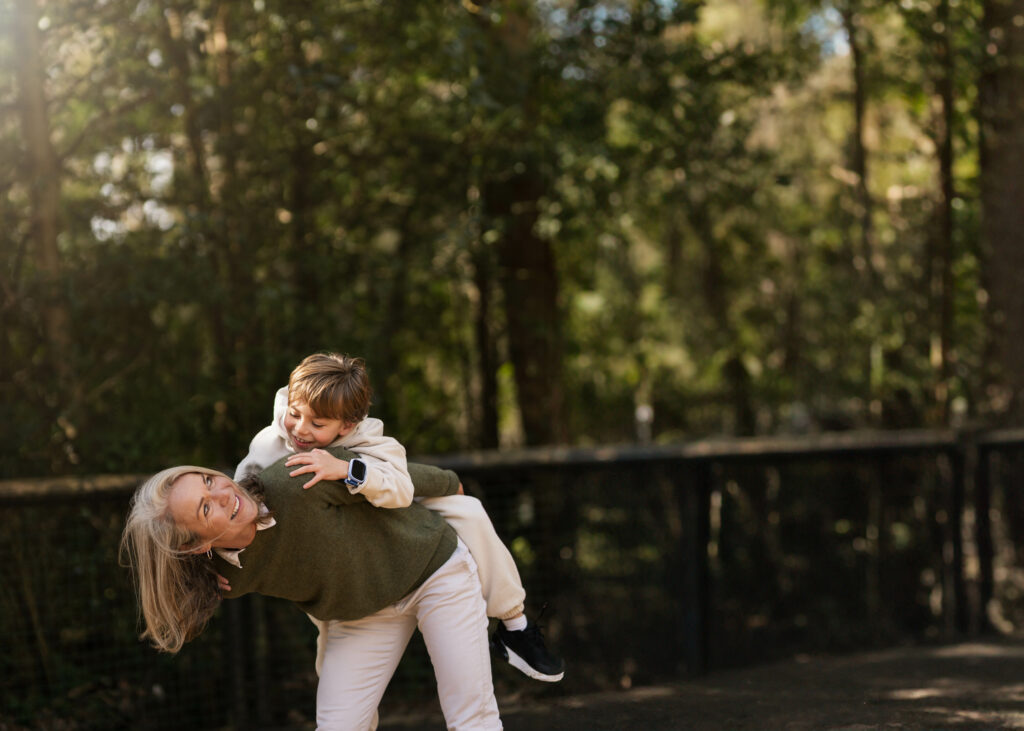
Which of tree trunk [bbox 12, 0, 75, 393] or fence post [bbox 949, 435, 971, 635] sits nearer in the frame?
tree trunk [bbox 12, 0, 75, 393]

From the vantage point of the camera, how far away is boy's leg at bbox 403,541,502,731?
360 centimetres

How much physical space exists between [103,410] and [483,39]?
290 centimetres

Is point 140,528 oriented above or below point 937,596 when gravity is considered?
above

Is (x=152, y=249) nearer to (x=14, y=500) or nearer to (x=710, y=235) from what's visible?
(x=14, y=500)

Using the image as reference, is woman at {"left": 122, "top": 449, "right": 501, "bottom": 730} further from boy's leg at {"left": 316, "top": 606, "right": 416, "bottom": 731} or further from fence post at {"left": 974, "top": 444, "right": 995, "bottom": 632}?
fence post at {"left": 974, "top": 444, "right": 995, "bottom": 632}

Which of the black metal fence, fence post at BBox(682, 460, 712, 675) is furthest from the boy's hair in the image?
fence post at BBox(682, 460, 712, 675)

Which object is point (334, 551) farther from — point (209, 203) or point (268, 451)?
point (209, 203)

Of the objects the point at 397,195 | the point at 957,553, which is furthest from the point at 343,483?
the point at 957,553

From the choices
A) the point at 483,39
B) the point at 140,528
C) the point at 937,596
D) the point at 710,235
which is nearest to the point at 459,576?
the point at 140,528

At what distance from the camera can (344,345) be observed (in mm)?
6590

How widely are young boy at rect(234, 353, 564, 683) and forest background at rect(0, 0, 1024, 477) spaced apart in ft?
7.67

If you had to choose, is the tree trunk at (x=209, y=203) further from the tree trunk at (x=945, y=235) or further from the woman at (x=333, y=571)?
the tree trunk at (x=945, y=235)

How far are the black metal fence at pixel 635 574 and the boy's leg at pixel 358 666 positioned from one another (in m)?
1.66

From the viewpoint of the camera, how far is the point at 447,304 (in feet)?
25.8
